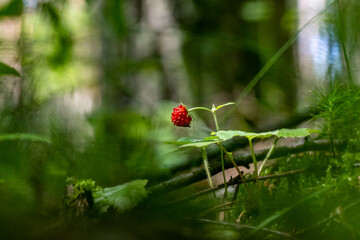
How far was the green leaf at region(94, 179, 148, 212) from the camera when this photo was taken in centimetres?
38

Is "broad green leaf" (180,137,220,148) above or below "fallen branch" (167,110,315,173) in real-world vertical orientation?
above

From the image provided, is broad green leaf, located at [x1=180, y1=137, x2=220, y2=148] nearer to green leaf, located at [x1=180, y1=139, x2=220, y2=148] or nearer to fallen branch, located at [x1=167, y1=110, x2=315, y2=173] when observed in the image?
green leaf, located at [x1=180, y1=139, x2=220, y2=148]

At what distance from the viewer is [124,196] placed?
1.32 feet

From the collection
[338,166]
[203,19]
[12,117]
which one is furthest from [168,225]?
[203,19]

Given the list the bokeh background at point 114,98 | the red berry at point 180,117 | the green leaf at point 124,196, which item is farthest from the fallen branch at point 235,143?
the green leaf at point 124,196

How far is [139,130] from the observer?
19.8 inches

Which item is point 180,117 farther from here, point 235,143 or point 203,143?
point 235,143

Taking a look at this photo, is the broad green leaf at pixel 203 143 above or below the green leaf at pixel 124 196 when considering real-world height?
above

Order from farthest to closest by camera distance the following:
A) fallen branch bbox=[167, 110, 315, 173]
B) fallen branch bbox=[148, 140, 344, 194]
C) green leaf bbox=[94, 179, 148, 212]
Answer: fallen branch bbox=[167, 110, 315, 173]
fallen branch bbox=[148, 140, 344, 194]
green leaf bbox=[94, 179, 148, 212]

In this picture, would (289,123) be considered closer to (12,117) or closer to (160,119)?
(160,119)

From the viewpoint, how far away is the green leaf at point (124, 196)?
1.26 feet

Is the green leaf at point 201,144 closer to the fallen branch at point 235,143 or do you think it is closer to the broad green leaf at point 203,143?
the broad green leaf at point 203,143

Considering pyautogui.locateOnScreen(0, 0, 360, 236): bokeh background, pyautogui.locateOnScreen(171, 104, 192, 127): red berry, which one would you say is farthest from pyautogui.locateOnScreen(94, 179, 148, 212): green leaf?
pyautogui.locateOnScreen(171, 104, 192, 127): red berry

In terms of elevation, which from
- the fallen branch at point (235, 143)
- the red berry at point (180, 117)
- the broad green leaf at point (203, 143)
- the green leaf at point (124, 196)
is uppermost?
the red berry at point (180, 117)
